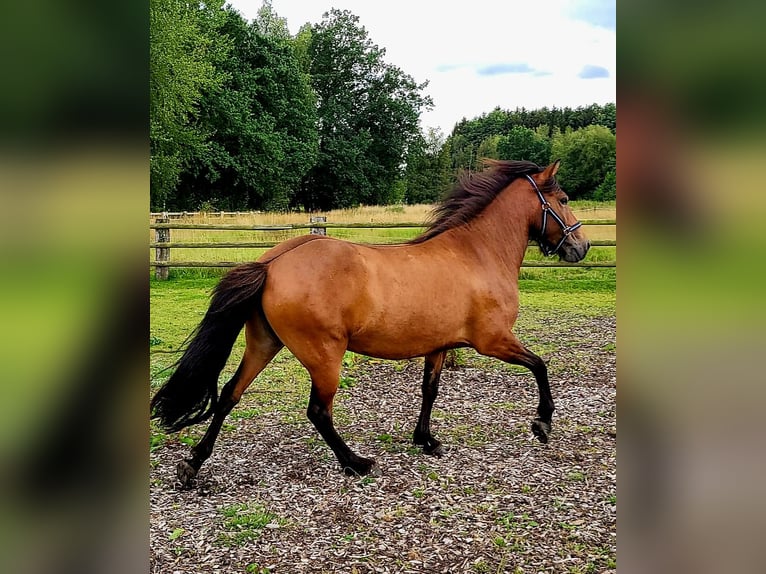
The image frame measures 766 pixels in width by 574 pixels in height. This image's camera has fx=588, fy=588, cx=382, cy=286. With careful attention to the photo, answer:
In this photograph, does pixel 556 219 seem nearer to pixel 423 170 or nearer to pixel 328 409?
pixel 328 409

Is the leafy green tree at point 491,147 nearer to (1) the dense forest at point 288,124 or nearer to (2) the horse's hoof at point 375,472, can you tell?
(1) the dense forest at point 288,124

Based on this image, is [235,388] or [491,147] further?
[491,147]

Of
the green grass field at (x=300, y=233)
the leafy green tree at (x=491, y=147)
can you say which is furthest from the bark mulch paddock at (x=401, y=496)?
the leafy green tree at (x=491, y=147)

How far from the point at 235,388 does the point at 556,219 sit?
2.62 meters

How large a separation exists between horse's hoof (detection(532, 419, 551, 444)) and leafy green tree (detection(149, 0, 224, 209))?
13331 millimetres

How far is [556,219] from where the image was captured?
14.5 ft

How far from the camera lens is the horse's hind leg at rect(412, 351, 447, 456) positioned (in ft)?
14.0

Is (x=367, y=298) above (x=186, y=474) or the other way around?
above

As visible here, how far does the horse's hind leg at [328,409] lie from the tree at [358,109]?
116 ft

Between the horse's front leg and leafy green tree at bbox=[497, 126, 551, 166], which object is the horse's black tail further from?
leafy green tree at bbox=[497, 126, 551, 166]

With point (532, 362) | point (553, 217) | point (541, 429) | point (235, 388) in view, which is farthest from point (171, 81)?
point (541, 429)

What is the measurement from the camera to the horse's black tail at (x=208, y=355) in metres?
3.53
